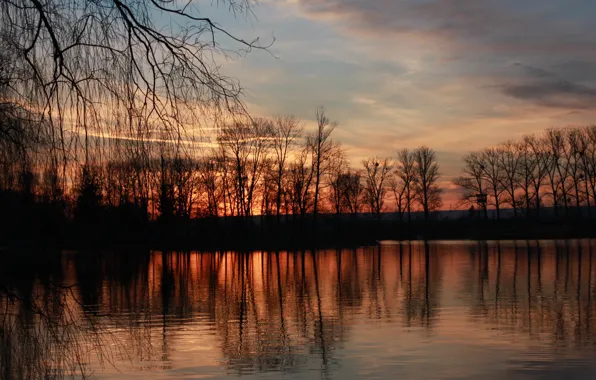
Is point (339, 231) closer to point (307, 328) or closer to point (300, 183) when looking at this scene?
point (300, 183)

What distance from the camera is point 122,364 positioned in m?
11.8

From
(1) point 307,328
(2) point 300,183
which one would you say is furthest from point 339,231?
(1) point 307,328

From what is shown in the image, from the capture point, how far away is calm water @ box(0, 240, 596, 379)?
35.2 feet

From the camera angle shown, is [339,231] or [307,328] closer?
[307,328]

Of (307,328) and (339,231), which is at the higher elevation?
(339,231)

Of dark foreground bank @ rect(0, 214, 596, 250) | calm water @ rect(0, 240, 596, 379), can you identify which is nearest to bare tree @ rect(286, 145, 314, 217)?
dark foreground bank @ rect(0, 214, 596, 250)

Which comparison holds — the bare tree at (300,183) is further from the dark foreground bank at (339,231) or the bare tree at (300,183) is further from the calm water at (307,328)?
the calm water at (307,328)

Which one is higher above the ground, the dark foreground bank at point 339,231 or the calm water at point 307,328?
the dark foreground bank at point 339,231

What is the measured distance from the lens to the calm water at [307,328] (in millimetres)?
10734

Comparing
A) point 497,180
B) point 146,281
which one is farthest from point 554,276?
point 497,180

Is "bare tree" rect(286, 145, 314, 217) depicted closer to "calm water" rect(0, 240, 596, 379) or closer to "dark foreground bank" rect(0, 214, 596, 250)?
"dark foreground bank" rect(0, 214, 596, 250)

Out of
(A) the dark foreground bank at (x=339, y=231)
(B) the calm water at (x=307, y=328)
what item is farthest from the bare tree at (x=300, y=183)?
(B) the calm water at (x=307, y=328)

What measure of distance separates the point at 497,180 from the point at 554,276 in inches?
2997

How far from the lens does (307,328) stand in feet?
50.3
